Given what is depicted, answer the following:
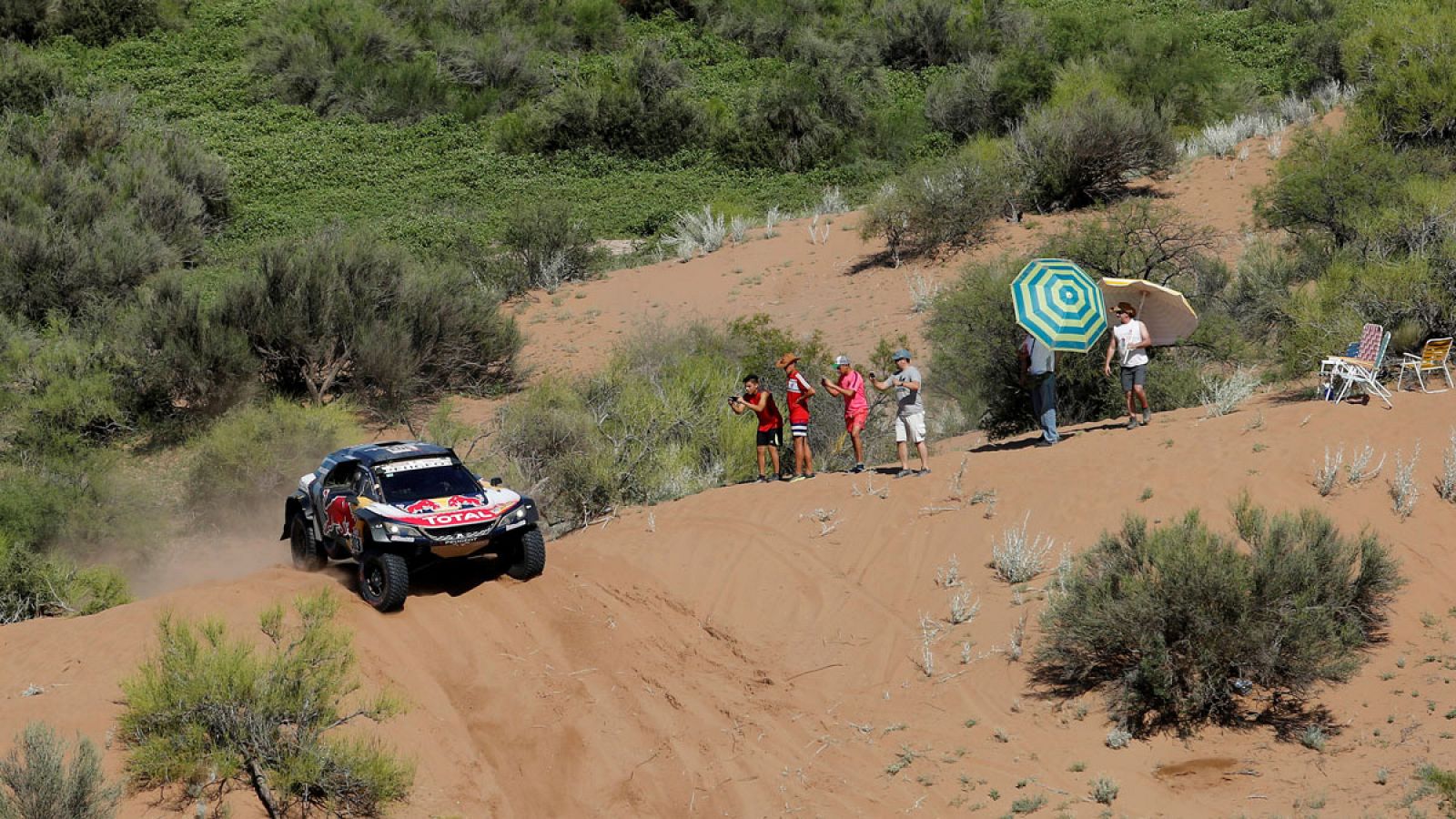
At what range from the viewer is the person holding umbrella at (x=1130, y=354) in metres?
15.3

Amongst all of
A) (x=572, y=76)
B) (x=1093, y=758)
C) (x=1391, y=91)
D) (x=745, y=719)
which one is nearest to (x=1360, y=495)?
(x=1093, y=758)

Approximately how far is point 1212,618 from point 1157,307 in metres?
6.34

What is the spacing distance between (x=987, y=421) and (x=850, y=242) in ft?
37.7

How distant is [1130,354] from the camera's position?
50.4 ft

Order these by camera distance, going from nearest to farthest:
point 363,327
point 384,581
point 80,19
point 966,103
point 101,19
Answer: point 384,581, point 363,327, point 966,103, point 80,19, point 101,19

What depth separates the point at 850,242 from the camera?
95.5 ft

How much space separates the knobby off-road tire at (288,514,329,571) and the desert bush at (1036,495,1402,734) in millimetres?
6751

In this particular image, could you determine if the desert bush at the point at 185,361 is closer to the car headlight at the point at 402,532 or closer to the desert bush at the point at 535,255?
the desert bush at the point at 535,255

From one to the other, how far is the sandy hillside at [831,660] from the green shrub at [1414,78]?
43.9 feet

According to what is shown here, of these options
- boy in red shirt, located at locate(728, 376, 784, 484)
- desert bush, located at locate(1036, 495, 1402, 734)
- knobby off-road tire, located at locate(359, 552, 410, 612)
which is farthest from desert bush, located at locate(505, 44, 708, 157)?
desert bush, located at locate(1036, 495, 1402, 734)

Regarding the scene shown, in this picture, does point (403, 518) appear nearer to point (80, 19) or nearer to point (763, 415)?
point (763, 415)

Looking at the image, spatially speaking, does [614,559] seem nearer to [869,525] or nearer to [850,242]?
[869,525]

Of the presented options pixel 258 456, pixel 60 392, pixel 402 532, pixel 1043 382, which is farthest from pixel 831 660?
pixel 60 392

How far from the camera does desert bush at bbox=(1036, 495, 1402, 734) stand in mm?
10539
